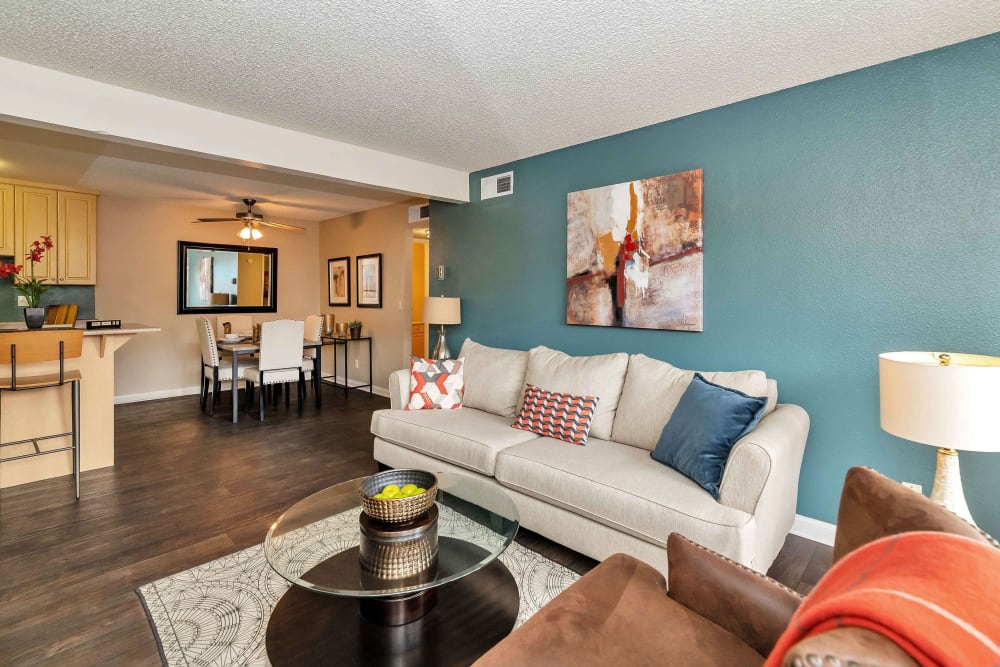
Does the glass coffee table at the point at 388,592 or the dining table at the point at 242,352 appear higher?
the dining table at the point at 242,352

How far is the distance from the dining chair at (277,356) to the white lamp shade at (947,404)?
4.92 metres

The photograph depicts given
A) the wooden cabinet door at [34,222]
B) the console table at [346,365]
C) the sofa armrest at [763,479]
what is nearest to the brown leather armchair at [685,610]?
the sofa armrest at [763,479]

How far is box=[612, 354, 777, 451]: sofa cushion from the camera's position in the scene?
8.16ft

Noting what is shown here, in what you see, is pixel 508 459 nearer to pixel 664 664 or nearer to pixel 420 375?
pixel 420 375

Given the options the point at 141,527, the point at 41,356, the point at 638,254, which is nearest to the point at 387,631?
the point at 141,527

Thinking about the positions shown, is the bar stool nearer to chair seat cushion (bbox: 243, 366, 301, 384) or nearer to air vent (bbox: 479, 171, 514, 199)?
chair seat cushion (bbox: 243, 366, 301, 384)

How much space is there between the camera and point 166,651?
5.55ft

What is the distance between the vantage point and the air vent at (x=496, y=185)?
13.5 feet

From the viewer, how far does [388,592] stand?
1.43 m

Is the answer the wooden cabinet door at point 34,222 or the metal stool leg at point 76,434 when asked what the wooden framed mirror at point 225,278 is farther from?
the metal stool leg at point 76,434

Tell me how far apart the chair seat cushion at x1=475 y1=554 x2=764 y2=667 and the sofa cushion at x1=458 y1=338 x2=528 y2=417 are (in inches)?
79.0

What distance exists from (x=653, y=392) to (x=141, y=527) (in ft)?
9.73

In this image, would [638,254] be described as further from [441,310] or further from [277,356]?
[277,356]

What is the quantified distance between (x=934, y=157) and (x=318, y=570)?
3172 millimetres
